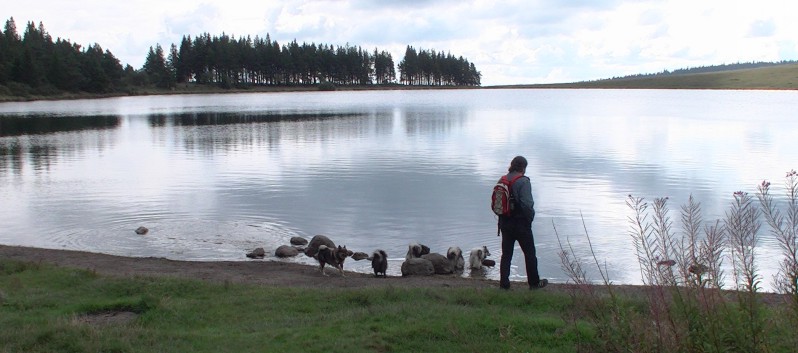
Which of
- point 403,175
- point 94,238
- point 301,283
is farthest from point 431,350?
point 403,175

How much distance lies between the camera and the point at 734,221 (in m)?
5.22

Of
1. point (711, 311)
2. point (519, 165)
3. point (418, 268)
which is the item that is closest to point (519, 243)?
point (519, 165)

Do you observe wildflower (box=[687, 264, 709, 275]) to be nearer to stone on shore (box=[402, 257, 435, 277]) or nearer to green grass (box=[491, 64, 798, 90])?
stone on shore (box=[402, 257, 435, 277])

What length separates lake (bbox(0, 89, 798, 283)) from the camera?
1883cm

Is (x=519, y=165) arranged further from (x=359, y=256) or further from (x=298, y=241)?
(x=298, y=241)

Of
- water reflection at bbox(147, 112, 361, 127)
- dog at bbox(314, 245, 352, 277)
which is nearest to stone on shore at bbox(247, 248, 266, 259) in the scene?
dog at bbox(314, 245, 352, 277)

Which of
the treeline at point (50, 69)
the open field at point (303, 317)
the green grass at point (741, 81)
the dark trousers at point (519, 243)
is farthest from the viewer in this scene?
the green grass at point (741, 81)

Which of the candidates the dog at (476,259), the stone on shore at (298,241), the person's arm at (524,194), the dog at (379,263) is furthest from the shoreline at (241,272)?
the stone on shore at (298,241)

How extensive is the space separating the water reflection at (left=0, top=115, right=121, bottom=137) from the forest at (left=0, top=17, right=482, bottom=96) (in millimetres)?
43386

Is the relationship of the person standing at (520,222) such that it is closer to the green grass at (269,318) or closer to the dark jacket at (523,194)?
the dark jacket at (523,194)

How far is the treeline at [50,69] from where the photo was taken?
356 feet

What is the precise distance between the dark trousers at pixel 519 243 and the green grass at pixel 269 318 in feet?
3.43

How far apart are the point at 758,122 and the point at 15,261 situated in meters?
55.3

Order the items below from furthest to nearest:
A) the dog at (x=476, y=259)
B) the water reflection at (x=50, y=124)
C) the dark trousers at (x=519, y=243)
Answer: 1. the water reflection at (x=50, y=124)
2. the dog at (x=476, y=259)
3. the dark trousers at (x=519, y=243)
